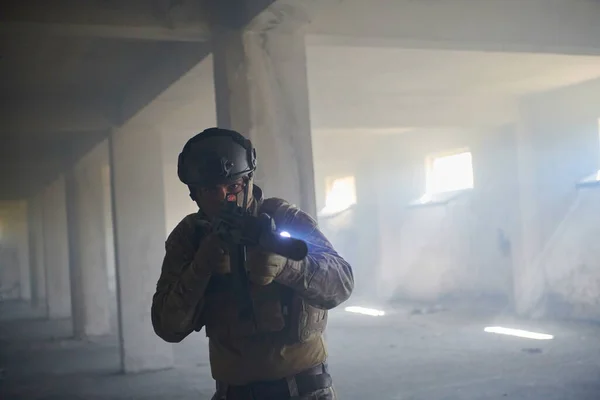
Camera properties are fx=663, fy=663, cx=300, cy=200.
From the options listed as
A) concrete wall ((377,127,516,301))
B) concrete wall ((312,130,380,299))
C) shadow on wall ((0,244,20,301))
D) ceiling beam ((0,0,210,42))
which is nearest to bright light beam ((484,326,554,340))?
concrete wall ((377,127,516,301))

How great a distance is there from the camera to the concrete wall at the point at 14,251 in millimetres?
18797

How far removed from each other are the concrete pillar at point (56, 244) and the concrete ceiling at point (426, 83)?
6.43m

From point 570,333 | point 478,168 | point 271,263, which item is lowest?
point 570,333

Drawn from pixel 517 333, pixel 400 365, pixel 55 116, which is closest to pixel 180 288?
pixel 400 365

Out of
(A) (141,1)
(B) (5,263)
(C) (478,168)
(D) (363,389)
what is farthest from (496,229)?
(B) (5,263)

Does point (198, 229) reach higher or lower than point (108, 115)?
lower

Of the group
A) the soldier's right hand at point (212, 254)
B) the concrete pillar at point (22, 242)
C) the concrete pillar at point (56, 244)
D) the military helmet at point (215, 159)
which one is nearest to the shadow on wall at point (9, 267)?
the concrete pillar at point (22, 242)

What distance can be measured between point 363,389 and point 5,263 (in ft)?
55.3

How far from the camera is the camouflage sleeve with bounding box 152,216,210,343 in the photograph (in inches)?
65.4

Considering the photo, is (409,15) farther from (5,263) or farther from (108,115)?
(5,263)

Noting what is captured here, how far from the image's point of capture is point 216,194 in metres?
1.71

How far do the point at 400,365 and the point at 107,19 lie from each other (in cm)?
387

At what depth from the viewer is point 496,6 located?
429cm

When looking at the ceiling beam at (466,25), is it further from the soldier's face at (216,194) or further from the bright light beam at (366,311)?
the bright light beam at (366,311)
